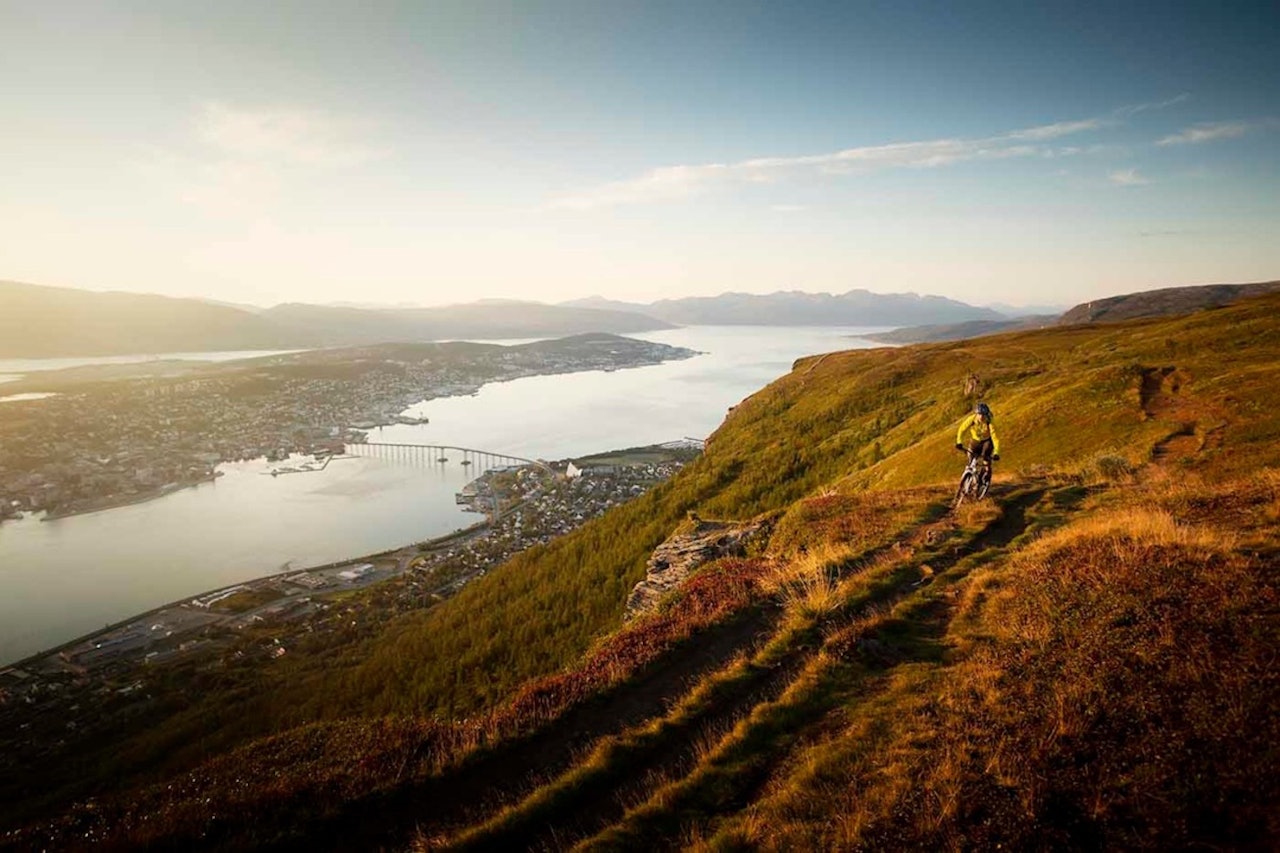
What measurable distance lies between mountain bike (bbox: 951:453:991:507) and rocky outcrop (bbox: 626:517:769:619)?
6.85 metres

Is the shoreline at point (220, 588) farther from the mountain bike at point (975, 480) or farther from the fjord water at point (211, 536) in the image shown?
the mountain bike at point (975, 480)

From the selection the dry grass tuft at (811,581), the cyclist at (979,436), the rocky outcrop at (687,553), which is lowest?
the rocky outcrop at (687,553)

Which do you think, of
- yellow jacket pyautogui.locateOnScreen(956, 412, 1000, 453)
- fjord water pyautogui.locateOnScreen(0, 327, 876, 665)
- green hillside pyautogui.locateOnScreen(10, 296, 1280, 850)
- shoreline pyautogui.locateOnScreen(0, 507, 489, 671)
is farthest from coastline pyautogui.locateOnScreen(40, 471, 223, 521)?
yellow jacket pyautogui.locateOnScreen(956, 412, 1000, 453)

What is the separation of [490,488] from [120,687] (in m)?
76.3

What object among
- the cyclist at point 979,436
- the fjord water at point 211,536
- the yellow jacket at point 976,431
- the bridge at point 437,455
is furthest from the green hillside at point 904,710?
the bridge at point 437,455

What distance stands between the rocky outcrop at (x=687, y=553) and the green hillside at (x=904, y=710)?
169cm

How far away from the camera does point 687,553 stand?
2350cm

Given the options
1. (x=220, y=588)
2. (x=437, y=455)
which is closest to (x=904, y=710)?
(x=220, y=588)

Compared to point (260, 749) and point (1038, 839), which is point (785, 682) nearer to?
point (1038, 839)

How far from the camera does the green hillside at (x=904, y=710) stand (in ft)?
19.6

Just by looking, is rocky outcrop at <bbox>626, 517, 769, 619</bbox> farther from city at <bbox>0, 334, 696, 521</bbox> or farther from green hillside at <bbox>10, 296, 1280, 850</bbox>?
city at <bbox>0, 334, 696, 521</bbox>

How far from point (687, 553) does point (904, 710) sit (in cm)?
1560

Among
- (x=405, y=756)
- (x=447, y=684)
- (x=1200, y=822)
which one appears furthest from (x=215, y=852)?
(x=447, y=684)

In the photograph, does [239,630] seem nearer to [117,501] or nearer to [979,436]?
[979,436]
